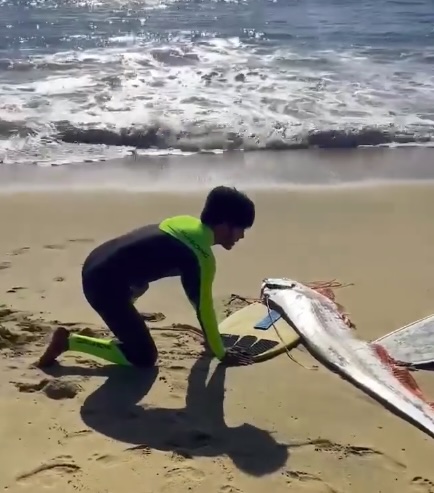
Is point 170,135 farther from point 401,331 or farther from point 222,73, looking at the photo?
point 401,331

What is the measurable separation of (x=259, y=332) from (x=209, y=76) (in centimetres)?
725

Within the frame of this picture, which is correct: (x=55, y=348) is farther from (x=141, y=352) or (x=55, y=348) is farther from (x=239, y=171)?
(x=239, y=171)

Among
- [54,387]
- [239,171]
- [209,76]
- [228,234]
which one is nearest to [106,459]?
[54,387]

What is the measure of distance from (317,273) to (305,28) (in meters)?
10.1

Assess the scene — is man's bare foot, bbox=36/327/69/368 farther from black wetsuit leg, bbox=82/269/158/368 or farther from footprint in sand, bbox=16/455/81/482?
footprint in sand, bbox=16/455/81/482

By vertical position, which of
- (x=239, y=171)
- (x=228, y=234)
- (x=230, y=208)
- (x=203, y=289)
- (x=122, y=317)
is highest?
(x=230, y=208)

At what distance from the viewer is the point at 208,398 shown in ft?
12.6

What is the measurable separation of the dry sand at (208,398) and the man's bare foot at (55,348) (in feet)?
0.21

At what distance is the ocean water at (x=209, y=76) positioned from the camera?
8.85m

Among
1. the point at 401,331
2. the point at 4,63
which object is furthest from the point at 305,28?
the point at 401,331

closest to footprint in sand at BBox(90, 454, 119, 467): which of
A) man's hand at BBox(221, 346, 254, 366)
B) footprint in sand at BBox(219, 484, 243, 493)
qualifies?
footprint in sand at BBox(219, 484, 243, 493)

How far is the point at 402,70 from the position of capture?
11.7 m

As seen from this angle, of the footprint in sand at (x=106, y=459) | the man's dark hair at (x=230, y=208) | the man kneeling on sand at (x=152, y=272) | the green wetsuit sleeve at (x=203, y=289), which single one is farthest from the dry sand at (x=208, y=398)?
the man's dark hair at (x=230, y=208)

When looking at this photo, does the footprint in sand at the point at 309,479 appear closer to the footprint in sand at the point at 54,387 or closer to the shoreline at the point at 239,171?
the footprint in sand at the point at 54,387
